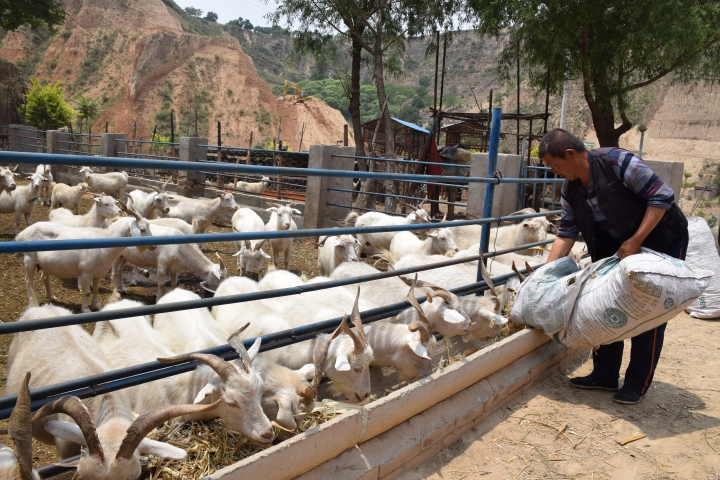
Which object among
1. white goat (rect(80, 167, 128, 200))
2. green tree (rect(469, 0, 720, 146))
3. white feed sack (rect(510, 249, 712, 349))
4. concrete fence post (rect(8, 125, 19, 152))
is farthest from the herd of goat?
concrete fence post (rect(8, 125, 19, 152))

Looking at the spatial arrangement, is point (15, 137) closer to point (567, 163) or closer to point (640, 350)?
point (567, 163)

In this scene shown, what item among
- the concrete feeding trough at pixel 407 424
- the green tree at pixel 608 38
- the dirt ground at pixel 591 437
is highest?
the green tree at pixel 608 38

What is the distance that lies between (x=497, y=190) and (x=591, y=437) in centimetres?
614

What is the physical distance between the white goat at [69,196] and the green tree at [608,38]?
1098 cm

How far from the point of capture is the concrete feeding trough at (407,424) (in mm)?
2451

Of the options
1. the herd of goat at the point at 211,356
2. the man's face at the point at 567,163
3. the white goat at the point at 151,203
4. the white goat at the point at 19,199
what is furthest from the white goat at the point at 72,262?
the white goat at the point at 19,199

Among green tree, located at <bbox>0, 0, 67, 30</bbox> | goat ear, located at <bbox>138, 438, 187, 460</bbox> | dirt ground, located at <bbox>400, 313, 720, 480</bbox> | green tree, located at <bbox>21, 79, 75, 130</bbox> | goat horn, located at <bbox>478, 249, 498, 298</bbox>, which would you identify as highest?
green tree, located at <bbox>0, 0, 67, 30</bbox>

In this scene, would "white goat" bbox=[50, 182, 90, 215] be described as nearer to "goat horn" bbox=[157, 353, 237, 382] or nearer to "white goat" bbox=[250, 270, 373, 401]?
"white goat" bbox=[250, 270, 373, 401]

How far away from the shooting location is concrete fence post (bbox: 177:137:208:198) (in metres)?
13.4

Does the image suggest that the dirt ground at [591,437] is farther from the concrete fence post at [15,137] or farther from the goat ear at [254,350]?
the concrete fence post at [15,137]

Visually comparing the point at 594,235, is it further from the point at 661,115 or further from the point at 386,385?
the point at 661,115

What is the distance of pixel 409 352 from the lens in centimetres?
356

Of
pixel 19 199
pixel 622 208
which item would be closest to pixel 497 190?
pixel 622 208

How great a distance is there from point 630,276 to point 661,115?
54149 mm
